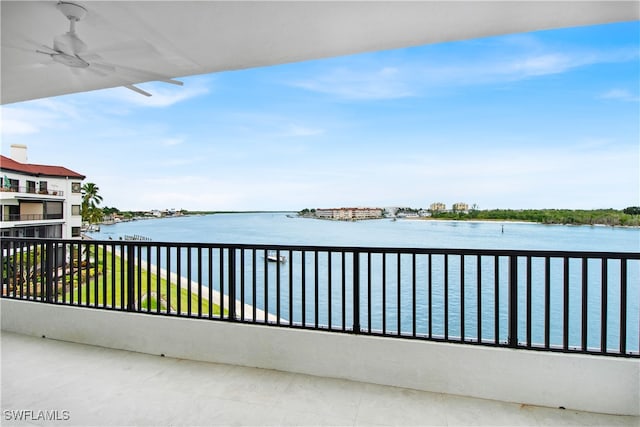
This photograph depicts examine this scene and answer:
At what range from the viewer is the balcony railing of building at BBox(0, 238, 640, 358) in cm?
183

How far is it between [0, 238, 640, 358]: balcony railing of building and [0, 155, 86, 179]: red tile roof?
1.69 meters

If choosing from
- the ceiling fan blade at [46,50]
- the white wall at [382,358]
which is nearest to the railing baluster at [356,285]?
the white wall at [382,358]

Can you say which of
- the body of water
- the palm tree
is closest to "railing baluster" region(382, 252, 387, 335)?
the body of water

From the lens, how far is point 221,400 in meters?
1.81

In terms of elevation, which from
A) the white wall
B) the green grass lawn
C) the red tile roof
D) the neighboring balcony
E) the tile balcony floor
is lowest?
the tile balcony floor

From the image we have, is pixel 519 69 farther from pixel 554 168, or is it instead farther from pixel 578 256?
pixel 578 256

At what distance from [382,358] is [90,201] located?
459 cm

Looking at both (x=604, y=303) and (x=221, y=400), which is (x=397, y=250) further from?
(x=221, y=400)

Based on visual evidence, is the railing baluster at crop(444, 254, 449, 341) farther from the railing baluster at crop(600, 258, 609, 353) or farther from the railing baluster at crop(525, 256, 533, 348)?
the railing baluster at crop(600, 258, 609, 353)

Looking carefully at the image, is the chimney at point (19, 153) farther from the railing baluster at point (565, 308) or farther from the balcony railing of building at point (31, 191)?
the railing baluster at point (565, 308)

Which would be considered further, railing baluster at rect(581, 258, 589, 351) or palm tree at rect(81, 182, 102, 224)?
palm tree at rect(81, 182, 102, 224)

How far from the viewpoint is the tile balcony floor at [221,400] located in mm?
1629

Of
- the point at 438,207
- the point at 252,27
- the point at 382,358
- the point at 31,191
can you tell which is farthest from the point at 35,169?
the point at 438,207

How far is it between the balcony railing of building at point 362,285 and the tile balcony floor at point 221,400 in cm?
33
